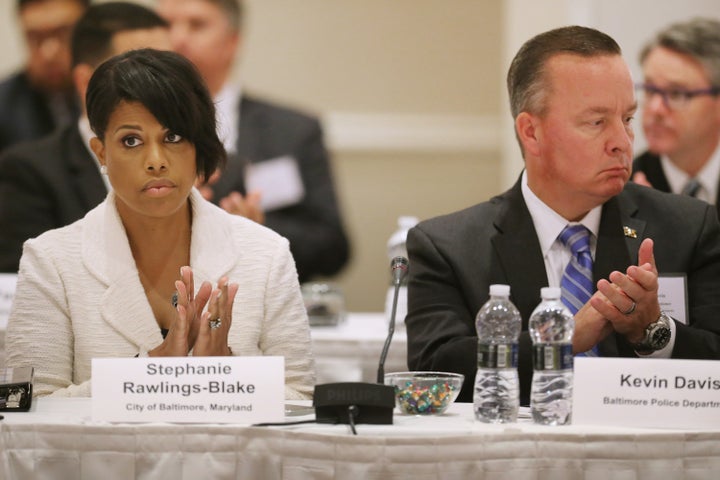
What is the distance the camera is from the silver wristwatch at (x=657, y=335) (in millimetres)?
2564

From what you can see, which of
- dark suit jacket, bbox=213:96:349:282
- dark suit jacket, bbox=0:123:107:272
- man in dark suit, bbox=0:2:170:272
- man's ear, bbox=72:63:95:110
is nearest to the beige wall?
dark suit jacket, bbox=213:96:349:282

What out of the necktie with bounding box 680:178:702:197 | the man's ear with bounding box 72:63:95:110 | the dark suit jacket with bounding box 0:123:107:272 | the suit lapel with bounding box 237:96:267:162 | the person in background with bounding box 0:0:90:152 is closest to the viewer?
the dark suit jacket with bounding box 0:123:107:272

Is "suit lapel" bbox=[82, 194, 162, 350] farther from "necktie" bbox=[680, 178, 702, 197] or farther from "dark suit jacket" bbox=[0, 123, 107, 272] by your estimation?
"necktie" bbox=[680, 178, 702, 197]

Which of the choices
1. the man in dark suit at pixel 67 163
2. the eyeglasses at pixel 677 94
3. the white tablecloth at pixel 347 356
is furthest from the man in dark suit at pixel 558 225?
the eyeglasses at pixel 677 94

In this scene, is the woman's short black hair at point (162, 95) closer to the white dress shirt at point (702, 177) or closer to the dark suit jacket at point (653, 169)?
the dark suit jacket at point (653, 169)

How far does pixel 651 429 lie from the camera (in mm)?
2123

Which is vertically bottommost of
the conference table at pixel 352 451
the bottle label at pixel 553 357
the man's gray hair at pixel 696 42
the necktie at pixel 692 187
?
the conference table at pixel 352 451

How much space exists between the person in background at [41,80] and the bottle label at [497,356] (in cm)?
394

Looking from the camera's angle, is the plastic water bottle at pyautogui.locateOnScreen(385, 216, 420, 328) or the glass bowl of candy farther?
the plastic water bottle at pyautogui.locateOnScreen(385, 216, 420, 328)

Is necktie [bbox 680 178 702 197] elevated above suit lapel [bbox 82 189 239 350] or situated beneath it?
elevated above

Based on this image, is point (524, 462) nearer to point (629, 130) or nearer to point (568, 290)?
point (568, 290)

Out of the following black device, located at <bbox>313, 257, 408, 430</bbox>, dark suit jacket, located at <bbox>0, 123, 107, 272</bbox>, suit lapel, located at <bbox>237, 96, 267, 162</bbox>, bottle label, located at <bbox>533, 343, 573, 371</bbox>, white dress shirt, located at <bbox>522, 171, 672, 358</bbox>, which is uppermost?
suit lapel, located at <bbox>237, 96, 267, 162</bbox>

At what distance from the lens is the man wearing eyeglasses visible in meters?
5.25

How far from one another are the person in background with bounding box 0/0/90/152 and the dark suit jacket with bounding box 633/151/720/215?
2828 mm
